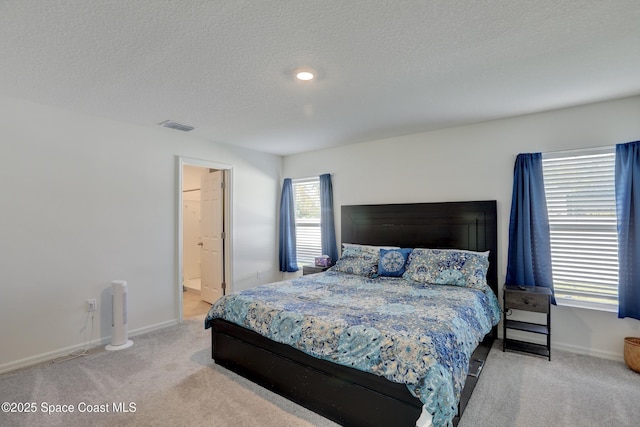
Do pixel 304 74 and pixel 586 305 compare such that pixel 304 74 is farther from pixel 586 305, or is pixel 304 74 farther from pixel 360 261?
pixel 586 305

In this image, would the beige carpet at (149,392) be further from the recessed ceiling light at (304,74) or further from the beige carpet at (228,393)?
the recessed ceiling light at (304,74)

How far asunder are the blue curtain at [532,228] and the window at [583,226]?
100mm

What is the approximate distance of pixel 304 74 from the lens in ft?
7.97

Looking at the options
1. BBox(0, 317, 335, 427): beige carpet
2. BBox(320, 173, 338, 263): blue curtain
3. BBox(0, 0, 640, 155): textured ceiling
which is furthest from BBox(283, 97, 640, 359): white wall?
BBox(0, 317, 335, 427): beige carpet

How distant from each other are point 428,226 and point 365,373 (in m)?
2.42

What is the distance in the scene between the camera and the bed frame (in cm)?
193

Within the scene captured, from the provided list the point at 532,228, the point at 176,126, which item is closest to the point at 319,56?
the point at 176,126

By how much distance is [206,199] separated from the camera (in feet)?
16.9

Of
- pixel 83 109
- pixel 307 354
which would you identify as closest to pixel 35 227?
pixel 83 109

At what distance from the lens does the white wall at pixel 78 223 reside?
9.47ft

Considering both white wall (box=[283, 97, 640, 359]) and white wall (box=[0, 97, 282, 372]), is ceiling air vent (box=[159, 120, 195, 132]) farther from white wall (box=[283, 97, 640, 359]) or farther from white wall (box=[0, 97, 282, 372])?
white wall (box=[283, 97, 640, 359])

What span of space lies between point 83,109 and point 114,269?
1.73m

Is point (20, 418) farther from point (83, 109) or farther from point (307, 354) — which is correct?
point (83, 109)

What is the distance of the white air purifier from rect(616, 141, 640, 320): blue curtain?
489 cm
